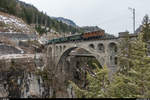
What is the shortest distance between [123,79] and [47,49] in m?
32.6

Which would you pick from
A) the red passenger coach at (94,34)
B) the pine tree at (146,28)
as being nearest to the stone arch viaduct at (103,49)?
the red passenger coach at (94,34)

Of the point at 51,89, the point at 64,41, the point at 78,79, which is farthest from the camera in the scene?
the point at 78,79

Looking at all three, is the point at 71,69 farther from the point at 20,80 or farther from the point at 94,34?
the point at 20,80

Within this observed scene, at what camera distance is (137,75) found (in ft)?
28.0

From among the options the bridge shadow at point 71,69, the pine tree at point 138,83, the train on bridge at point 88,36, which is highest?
the train on bridge at point 88,36

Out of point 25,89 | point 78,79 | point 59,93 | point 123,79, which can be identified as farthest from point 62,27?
point 123,79

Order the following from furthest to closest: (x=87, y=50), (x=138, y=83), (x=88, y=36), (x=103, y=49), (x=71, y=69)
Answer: (x=71, y=69), (x=88, y=36), (x=87, y=50), (x=103, y=49), (x=138, y=83)

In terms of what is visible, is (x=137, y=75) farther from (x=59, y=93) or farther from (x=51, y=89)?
(x=59, y=93)

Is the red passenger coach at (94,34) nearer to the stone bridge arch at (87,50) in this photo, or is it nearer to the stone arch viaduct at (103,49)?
the stone arch viaduct at (103,49)

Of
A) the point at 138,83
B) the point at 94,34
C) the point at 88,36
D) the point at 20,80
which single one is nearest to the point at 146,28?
the point at 94,34

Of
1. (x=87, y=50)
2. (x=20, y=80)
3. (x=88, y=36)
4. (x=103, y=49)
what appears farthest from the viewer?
(x=88, y=36)

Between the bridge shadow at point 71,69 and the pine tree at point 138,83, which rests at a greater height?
the pine tree at point 138,83

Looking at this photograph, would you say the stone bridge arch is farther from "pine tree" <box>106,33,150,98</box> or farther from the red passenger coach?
"pine tree" <box>106,33,150,98</box>

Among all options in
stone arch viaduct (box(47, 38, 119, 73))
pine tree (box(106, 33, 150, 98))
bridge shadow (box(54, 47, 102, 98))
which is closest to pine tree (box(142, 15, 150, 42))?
stone arch viaduct (box(47, 38, 119, 73))
